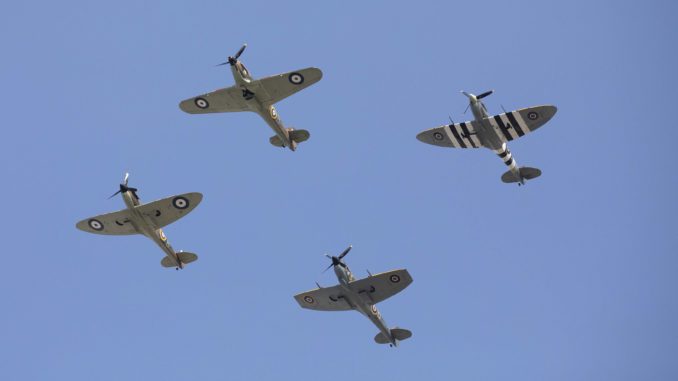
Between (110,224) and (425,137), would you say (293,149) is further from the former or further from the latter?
(110,224)

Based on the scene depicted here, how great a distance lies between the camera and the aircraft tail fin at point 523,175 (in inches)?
2261

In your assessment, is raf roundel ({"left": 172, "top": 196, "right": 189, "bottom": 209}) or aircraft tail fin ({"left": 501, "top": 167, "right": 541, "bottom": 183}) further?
aircraft tail fin ({"left": 501, "top": 167, "right": 541, "bottom": 183})

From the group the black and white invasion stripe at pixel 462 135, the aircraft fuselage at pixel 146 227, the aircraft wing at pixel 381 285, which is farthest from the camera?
the black and white invasion stripe at pixel 462 135

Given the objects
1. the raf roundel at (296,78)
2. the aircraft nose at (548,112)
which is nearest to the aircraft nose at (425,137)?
the aircraft nose at (548,112)

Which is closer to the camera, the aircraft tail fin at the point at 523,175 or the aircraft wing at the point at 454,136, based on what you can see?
the aircraft wing at the point at 454,136

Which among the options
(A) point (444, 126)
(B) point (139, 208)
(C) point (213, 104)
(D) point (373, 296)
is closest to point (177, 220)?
(B) point (139, 208)

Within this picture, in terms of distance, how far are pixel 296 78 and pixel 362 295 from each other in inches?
442

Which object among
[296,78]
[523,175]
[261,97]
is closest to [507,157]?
[523,175]

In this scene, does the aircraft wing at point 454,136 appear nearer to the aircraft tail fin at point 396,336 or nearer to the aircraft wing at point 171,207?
the aircraft tail fin at point 396,336

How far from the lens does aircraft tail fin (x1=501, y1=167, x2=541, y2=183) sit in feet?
188

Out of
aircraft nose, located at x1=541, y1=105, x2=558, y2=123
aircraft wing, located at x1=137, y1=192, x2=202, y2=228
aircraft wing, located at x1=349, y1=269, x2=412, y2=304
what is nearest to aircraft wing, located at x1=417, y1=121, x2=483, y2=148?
aircraft nose, located at x1=541, y1=105, x2=558, y2=123

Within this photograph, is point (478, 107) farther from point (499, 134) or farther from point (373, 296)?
point (373, 296)

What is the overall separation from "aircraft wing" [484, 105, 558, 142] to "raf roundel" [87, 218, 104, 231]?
1993cm

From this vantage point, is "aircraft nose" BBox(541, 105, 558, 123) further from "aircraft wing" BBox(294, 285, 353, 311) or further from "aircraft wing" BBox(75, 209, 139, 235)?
"aircraft wing" BBox(75, 209, 139, 235)
